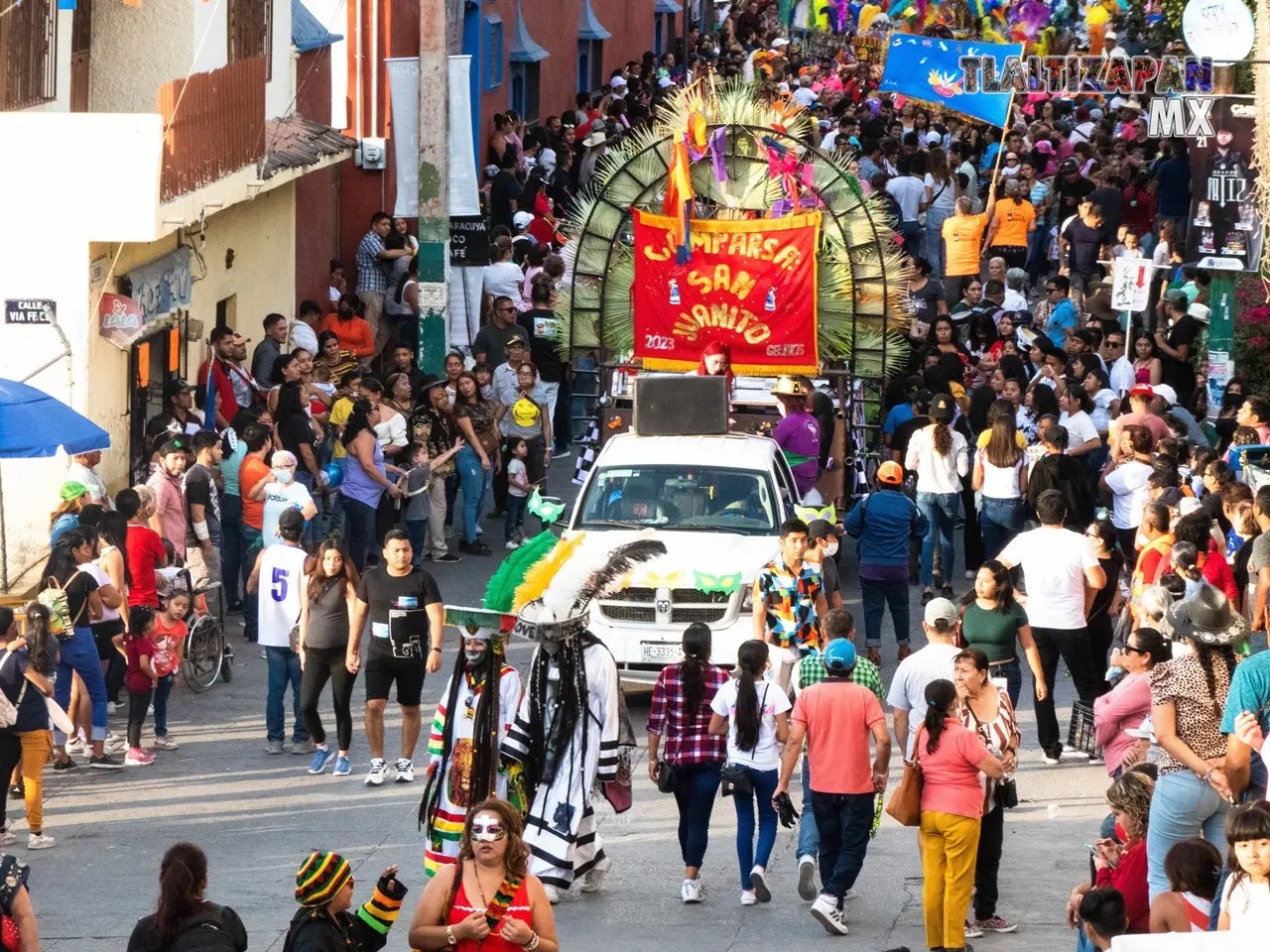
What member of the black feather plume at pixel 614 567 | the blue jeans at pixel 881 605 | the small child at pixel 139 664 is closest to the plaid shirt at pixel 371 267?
the blue jeans at pixel 881 605

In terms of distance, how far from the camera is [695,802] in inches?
→ 437

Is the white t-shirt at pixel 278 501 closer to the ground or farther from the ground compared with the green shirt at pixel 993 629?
farther from the ground

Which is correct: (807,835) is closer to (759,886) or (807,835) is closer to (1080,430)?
(759,886)

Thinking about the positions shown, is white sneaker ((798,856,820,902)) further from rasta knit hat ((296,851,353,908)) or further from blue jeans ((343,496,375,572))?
blue jeans ((343,496,375,572))

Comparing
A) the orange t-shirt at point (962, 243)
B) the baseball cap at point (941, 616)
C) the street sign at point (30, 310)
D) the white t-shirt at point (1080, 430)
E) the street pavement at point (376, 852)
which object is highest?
the orange t-shirt at point (962, 243)

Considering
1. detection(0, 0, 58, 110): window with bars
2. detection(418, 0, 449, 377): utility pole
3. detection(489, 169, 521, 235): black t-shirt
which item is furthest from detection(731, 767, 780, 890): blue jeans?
detection(489, 169, 521, 235): black t-shirt

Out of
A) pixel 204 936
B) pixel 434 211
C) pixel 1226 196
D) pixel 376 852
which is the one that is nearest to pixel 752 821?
pixel 376 852

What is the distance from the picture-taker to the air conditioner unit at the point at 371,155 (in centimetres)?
2731

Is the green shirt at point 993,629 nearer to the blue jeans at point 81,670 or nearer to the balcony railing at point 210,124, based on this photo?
the blue jeans at point 81,670

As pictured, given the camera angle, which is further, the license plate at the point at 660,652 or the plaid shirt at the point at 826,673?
the license plate at the point at 660,652

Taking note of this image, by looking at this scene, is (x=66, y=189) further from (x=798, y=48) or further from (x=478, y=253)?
(x=798, y=48)

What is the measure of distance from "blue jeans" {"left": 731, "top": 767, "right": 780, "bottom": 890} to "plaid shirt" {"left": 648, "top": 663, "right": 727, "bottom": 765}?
21cm

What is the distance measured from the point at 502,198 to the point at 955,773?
2003cm

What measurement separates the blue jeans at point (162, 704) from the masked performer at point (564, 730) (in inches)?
146
